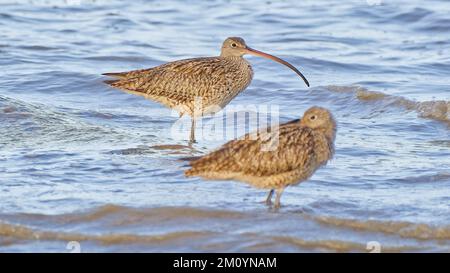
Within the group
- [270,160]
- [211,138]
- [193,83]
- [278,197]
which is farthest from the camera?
[211,138]

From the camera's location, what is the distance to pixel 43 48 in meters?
16.2

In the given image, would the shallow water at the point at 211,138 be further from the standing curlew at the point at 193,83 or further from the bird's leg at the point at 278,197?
the standing curlew at the point at 193,83

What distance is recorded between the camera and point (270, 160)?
7.91m

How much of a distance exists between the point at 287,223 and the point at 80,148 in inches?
123

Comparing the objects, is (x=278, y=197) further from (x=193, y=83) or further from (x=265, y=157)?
(x=193, y=83)

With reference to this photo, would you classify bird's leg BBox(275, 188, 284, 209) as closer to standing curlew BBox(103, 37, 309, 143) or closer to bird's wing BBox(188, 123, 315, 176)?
bird's wing BBox(188, 123, 315, 176)

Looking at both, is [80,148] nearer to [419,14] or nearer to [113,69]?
[113,69]

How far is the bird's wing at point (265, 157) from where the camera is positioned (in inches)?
310

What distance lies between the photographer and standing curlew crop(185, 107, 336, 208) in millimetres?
7895

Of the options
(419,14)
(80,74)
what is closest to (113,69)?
(80,74)

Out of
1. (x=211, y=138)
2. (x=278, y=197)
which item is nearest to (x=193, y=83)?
(x=211, y=138)

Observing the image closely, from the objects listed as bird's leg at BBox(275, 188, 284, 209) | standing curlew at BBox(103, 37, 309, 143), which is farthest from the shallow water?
standing curlew at BBox(103, 37, 309, 143)

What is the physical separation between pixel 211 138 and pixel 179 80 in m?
0.75
